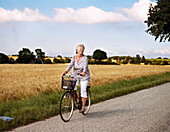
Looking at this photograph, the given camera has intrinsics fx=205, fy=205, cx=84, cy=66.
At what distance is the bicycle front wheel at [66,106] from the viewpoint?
208 inches

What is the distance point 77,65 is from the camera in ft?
18.7

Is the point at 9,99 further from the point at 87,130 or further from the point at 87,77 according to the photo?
the point at 87,130

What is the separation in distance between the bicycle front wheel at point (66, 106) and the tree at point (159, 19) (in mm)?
23855

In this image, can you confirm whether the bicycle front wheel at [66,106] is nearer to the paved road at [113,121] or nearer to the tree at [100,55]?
the paved road at [113,121]

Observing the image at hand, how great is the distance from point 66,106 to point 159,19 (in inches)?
1016

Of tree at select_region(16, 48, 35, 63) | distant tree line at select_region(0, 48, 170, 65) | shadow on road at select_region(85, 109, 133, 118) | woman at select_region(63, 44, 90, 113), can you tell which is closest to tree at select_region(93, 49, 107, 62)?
distant tree line at select_region(0, 48, 170, 65)

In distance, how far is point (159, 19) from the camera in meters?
27.8

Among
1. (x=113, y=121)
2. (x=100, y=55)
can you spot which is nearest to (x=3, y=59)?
(x=100, y=55)

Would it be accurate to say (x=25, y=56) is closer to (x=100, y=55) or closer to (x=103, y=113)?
(x=100, y=55)

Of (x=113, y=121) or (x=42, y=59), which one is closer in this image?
(x=113, y=121)

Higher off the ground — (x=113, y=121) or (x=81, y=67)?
(x=81, y=67)

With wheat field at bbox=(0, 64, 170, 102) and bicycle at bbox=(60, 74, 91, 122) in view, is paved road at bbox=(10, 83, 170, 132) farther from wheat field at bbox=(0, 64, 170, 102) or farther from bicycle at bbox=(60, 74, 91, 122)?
wheat field at bbox=(0, 64, 170, 102)

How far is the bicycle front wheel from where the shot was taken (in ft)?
17.3

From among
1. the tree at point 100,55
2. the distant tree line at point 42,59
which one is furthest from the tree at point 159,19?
the tree at point 100,55
